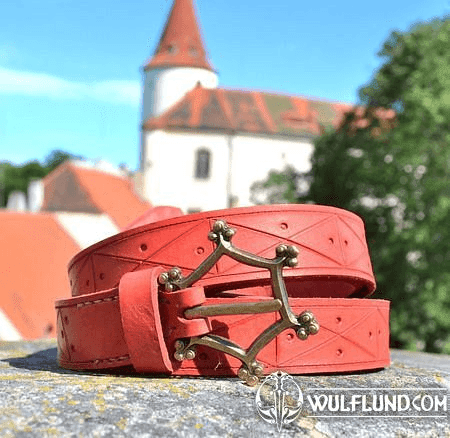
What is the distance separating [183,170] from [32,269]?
17.7 m

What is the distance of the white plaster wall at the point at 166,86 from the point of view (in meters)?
35.1

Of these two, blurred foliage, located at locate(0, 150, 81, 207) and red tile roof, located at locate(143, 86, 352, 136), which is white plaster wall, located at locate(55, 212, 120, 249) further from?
blurred foliage, located at locate(0, 150, 81, 207)

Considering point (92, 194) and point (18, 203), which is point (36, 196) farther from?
point (18, 203)

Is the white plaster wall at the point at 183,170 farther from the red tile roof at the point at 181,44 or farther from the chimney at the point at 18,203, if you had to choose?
the chimney at the point at 18,203

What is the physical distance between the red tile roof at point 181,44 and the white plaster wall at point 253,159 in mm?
4734

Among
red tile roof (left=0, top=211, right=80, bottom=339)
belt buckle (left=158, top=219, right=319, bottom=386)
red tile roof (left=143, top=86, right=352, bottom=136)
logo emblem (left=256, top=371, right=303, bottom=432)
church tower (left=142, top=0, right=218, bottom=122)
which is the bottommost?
red tile roof (left=0, top=211, right=80, bottom=339)

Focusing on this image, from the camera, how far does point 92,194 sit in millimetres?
30438

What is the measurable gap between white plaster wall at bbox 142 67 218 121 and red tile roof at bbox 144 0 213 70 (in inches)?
13.4

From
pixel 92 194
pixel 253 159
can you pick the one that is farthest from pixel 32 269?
pixel 253 159

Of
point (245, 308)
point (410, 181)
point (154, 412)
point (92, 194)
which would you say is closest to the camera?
point (154, 412)

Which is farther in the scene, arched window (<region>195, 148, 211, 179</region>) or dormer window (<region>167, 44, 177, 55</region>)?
dormer window (<region>167, 44, 177, 55</region>)

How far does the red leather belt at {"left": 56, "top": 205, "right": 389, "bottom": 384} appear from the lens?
1730 mm

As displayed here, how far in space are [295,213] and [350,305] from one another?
11.5 inches

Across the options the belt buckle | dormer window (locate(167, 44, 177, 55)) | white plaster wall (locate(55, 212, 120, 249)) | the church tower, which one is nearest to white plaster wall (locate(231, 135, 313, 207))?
the church tower
